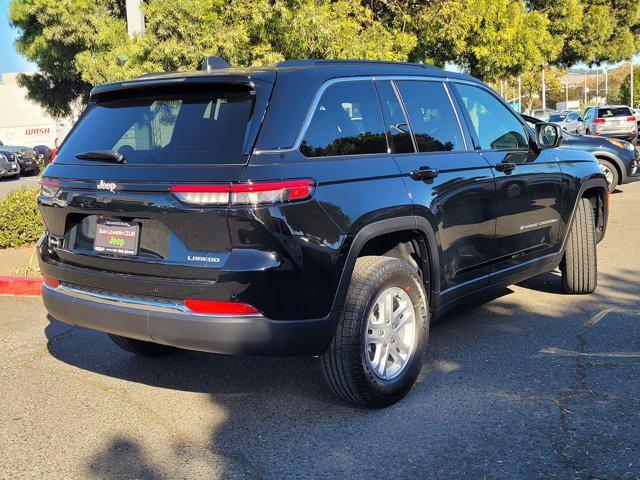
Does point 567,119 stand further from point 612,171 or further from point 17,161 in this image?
point 17,161

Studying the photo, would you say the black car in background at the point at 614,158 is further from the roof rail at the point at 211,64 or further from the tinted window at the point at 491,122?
the roof rail at the point at 211,64

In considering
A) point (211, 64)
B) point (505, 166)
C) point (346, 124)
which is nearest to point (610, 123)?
point (505, 166)

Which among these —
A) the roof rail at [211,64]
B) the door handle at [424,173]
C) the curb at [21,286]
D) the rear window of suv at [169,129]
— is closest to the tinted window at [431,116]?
the door handle at [424,173]

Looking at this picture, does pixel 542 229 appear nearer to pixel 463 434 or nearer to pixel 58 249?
pixel 463 434

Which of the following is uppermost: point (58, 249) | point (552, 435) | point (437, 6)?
point (437, 6)

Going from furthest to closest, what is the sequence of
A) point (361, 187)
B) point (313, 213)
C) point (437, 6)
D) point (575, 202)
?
point (437, 6) → point (575, 202) → point (361, 187) → point (313, 213)

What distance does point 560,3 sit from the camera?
19406 mm

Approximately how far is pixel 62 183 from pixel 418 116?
2.16 m

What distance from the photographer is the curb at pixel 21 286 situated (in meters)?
6.80

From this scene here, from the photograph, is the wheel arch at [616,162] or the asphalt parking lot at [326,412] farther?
the wheel arch at [616,162]

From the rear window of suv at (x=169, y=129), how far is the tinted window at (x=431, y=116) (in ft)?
4.11

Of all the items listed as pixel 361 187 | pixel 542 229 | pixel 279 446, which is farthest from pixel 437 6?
pixel 279 446

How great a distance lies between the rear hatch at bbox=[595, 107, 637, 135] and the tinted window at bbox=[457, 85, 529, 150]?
938 inches

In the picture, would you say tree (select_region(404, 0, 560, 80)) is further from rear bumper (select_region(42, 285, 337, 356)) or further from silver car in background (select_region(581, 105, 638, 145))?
rear bumper (select_region(42, 285, 337, 356))
